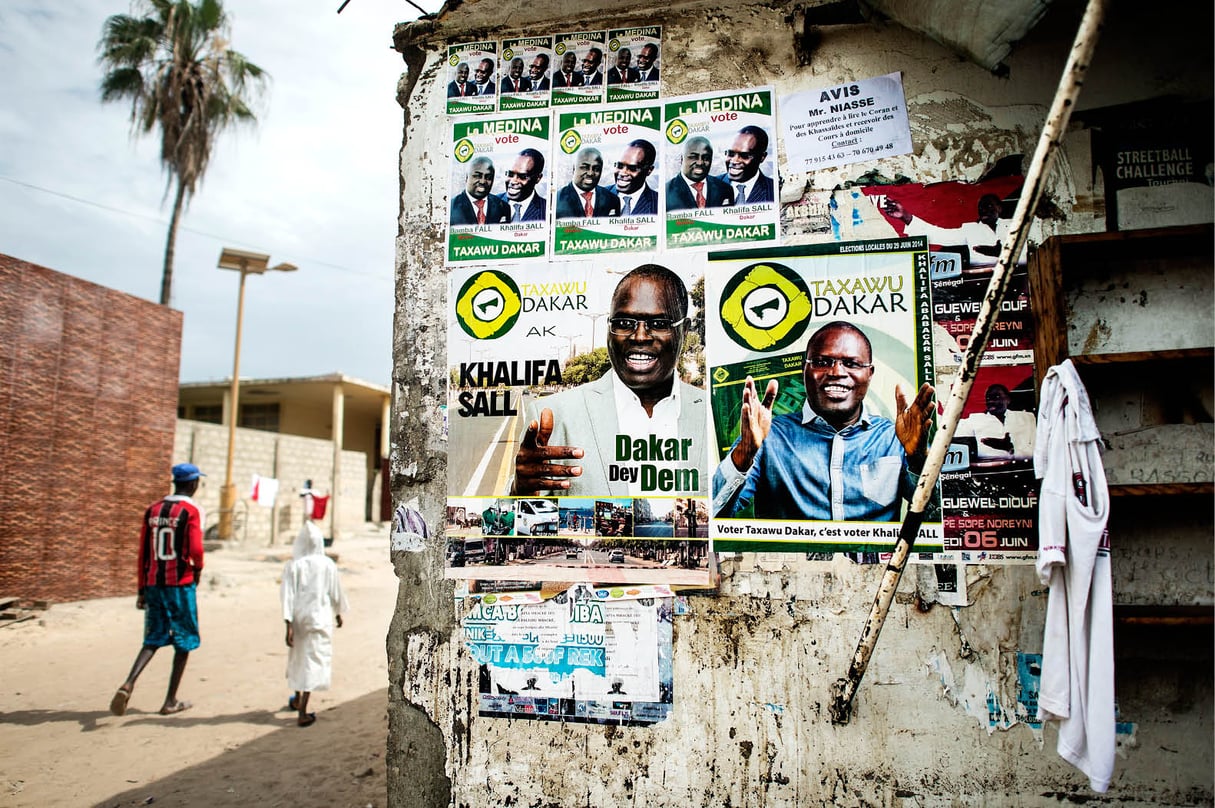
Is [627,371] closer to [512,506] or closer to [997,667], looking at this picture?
[512,506]

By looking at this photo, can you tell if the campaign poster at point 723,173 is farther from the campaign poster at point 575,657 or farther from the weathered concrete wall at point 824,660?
the campaign poster at point 575,657

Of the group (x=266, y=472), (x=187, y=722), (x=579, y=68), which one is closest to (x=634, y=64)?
(x=579, y=68)

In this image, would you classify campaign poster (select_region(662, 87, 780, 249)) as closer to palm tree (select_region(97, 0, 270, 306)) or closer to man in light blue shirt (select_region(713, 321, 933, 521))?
man in light blue shirt (select_region(713, 321, 933, 521))

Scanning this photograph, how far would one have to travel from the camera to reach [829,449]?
109 inches

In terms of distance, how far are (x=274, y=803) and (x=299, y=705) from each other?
156 centimetres

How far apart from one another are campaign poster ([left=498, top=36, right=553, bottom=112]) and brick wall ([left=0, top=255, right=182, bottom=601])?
27.5 ft

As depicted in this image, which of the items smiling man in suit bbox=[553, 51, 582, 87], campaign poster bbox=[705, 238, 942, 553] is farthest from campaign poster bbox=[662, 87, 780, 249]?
smiling man in suit bbox=[553, 51, 582, 87]

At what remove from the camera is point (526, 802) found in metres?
2.78

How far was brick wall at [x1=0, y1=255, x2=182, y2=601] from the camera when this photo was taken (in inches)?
329

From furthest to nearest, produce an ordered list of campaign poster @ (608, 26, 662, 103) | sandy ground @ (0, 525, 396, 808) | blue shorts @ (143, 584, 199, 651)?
blue shorts @ (143, 584, 199, 651), sandy ground @ (0, 525, 396, 808), campaign poster @ (608, 26, 662, 103)

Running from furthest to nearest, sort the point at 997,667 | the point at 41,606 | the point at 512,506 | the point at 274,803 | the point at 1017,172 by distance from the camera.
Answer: the point at 41,606, the point at 274,803, the point at 512,506, the point at 1017,172, the point at 997,667

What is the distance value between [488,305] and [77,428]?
349 inches

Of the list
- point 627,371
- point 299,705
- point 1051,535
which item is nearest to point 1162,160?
point 1051,535

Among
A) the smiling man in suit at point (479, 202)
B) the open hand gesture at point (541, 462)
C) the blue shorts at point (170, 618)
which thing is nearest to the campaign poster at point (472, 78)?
the smiling man in suit at point (479, 202)
